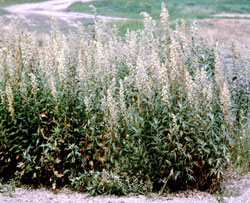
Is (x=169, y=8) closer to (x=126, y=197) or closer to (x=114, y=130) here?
(x=114, y=130)

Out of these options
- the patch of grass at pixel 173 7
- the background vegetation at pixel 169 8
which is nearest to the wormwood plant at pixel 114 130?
the background vegetation at pixel 169 8

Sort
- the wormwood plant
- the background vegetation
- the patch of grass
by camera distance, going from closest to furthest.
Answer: the wormwood plant < the background vegetation < the patch of grass

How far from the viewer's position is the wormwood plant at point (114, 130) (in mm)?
5957

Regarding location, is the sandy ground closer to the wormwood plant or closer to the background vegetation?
the wormwood plant

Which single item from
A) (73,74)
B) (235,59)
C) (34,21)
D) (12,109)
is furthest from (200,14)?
(12,109)

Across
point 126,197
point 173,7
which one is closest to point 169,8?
point 173,7

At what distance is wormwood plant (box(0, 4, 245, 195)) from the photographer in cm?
596

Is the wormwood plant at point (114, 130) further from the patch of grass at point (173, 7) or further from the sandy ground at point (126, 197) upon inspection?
the patch of grass at point (173, 7)

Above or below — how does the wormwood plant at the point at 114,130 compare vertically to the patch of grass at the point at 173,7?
below

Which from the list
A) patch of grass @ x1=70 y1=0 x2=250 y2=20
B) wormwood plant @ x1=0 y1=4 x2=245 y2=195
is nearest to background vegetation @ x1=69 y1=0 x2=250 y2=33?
patch of grass @ x1=70 y1=0 x2=250 y2=20

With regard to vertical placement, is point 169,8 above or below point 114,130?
above

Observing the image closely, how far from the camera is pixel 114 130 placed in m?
6.07

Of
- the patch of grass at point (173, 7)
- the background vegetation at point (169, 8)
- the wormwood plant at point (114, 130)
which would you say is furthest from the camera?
the patch of grass at point (173, 7)

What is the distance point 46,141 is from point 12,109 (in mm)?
819
